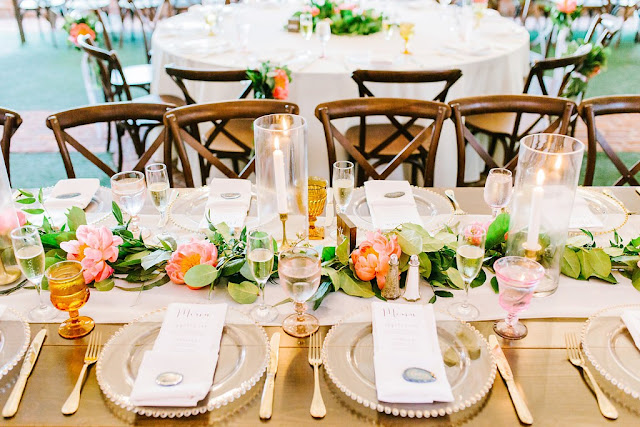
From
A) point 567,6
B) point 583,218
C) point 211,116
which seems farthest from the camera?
point 567,6

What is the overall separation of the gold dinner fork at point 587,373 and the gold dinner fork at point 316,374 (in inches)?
18.9

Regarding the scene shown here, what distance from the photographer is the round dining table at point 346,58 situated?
3.03 meters

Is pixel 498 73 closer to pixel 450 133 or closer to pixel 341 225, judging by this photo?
pixel 450 133

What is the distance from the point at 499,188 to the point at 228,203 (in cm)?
75

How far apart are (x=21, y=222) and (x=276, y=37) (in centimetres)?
247

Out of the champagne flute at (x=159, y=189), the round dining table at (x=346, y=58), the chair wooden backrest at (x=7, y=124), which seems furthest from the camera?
the round dining table at (x=346, y=58)

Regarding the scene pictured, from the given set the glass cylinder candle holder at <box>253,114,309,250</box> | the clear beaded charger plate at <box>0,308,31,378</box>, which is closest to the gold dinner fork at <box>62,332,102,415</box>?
the clear beaded charger plate at <box>0,308,31,378</box>

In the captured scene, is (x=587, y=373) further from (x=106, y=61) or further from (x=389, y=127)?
(x=106, y=61)

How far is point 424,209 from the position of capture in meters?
1.73

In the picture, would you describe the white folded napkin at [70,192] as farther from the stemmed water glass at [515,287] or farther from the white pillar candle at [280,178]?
the stemmed water glass at [515,287]

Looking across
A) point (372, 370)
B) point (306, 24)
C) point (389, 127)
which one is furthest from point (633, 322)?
point (306, 24)

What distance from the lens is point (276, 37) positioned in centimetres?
368

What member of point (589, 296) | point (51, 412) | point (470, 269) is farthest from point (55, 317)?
point (589, 296)

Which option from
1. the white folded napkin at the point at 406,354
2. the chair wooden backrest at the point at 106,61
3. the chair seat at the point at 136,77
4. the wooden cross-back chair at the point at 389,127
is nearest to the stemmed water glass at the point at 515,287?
the white folded napkin at the point at 406,354
